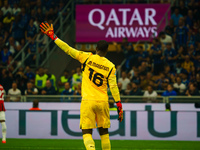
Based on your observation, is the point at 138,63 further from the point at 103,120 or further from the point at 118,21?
the point at 103,120

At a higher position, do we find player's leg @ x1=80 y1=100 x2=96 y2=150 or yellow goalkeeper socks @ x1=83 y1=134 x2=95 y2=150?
player's leg @ x1=80 y1=100 x2=96 y2=150

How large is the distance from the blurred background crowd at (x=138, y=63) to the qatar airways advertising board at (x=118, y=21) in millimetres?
609

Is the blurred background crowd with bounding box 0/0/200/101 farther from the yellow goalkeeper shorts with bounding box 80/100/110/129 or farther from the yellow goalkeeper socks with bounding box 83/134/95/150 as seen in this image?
the yellow goalkeeper socks with bounding box 83/134/95/150

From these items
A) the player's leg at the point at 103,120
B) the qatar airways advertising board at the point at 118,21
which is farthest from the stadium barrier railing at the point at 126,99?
the player's leg at the point at 103,120

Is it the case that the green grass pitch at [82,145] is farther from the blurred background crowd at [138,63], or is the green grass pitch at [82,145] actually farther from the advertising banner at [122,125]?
the blurred background crowd at [138,63]

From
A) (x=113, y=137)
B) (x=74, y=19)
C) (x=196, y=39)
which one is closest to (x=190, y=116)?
(x=113, y=137)

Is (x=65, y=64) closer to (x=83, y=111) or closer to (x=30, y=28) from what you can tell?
(x=30, y=28)

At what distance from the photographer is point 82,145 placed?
44.5 feet

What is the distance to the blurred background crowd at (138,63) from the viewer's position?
18.5 metres

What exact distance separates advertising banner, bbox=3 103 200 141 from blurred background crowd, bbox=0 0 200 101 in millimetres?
2531

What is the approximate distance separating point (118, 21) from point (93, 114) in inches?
557

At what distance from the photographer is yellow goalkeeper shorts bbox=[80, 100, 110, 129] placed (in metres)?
8.01

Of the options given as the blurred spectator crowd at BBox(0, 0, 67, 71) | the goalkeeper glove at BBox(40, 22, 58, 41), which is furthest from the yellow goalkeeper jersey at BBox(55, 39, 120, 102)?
the blurred spectator crowd at BBox(0, 0, 67, 71)

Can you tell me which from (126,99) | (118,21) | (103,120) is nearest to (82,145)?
(126,99)
